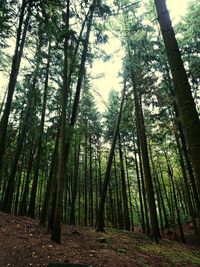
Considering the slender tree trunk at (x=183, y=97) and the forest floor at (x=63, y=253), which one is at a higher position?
the slender tree trunk at (x=183, y=97)

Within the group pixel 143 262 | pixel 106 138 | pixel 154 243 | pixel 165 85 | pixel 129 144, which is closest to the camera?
pixel 143 262

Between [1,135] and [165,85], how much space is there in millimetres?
9360

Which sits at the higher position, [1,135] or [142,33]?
[142,33]

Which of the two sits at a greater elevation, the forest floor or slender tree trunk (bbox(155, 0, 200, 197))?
slender tree trunk (bbox(155, 0, 200, 197))

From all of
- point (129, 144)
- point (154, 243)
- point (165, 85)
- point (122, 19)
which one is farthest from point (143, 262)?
point (129, 144)

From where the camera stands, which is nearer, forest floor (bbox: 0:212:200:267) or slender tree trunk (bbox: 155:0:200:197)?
slender tree trunk (bbox: 155:0:200:197)

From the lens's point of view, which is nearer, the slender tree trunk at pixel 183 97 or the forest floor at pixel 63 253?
the slender tree trunk at pixel 183 97

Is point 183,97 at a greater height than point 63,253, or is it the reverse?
point 183,97

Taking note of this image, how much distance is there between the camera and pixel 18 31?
10297 millimetres

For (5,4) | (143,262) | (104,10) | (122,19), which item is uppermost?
(122,19)

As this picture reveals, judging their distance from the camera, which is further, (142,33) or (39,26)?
(142,33)

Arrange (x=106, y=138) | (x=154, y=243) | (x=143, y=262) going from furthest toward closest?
(x=106, y=138) < (x=154, y=243) < (x=143, y=262)

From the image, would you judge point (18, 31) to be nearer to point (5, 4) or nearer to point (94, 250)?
point (5, 4)

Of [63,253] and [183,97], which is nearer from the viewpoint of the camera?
[183,97]
